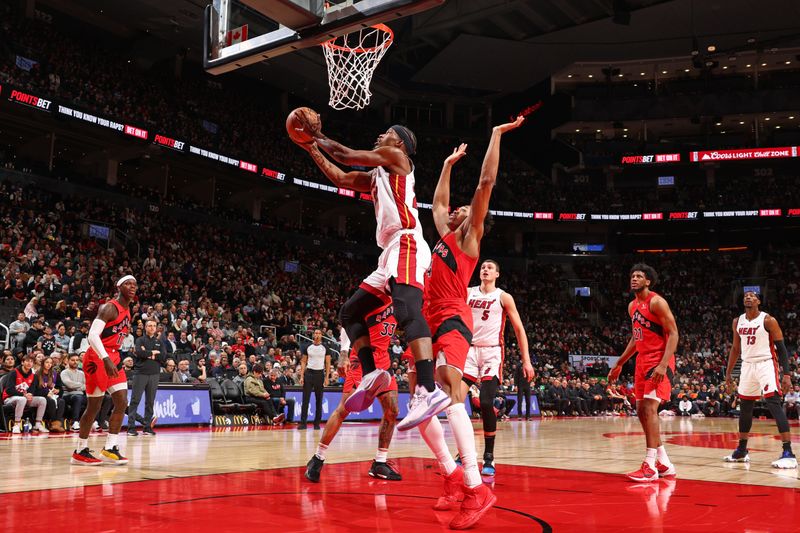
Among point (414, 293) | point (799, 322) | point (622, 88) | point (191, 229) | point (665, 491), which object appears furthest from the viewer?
point (622, 88)

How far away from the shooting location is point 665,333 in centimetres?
716

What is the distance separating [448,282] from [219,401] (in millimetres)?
11567

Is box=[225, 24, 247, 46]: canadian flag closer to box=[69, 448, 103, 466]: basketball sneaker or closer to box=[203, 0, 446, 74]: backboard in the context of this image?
box=[203, 0, 446, 74]: backboard

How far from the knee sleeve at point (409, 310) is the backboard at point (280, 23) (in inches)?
103

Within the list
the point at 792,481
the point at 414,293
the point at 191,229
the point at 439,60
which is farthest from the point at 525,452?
the point at 439,60

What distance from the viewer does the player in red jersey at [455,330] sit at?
4.41m

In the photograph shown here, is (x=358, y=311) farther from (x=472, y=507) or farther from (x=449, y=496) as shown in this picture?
(x=472, y=507)

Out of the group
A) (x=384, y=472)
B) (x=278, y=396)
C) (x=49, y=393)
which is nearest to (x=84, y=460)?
(x=384, y=472)

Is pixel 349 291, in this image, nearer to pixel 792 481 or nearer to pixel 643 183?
pixel 643 183

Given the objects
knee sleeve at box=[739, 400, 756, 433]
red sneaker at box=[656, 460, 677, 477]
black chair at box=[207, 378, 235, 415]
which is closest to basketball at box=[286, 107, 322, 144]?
red sneaker at box=[656, 460, 677, 477]

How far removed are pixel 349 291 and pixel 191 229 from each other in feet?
25.1

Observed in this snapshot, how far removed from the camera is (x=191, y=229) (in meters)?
29.2

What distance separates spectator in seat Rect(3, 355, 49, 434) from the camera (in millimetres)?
11906

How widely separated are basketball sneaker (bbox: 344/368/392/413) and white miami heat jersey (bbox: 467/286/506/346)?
2.49 m
